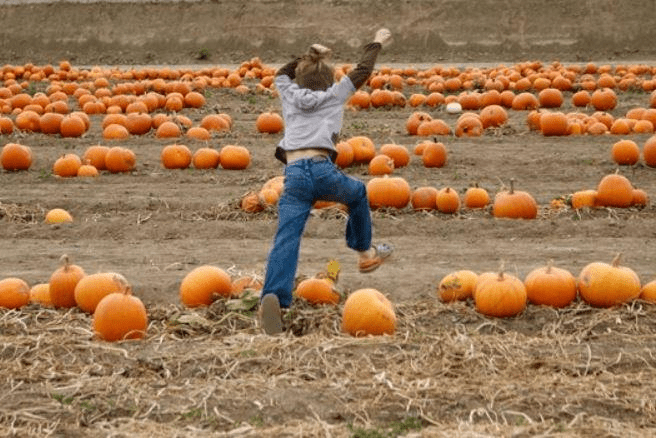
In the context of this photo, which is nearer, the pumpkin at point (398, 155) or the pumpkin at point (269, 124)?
the pumpkin at point (398, 155)

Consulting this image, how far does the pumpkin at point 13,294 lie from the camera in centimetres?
657

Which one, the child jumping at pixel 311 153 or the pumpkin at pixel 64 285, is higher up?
the child jumping at pixel 311 153

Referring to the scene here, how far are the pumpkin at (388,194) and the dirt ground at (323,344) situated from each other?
0.12m

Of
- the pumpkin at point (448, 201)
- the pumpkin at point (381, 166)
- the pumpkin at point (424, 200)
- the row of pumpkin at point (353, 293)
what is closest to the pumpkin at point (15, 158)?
the pumpkin at point (381, 166)

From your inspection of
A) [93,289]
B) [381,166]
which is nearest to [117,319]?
[93,289]

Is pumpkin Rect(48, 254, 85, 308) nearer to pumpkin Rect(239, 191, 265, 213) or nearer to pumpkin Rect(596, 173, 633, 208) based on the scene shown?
pumpkin Rect(239, 191, 265, 213)

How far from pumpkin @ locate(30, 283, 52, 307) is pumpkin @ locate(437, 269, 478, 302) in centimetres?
263

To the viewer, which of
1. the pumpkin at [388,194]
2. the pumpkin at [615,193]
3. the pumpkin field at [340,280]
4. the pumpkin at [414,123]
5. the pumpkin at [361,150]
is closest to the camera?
the pumpkin field at [340,280]

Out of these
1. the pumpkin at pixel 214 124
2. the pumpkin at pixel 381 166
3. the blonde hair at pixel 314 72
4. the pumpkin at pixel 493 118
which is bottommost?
the pumpkin at pixel 381 166

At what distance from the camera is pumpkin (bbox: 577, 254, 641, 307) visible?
6.24 m

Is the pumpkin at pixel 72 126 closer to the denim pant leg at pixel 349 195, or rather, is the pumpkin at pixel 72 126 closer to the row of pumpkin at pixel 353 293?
the row of pumpkin at pixel 353 293

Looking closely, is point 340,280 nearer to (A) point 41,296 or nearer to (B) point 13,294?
(A) point 41,296

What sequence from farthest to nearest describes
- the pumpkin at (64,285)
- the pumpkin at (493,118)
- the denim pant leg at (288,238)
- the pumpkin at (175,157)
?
the pumpkin at (493,118) < the pumpkin at (175,157) < the pumpkin at (64,285) < the denim pant leg at (288,238)

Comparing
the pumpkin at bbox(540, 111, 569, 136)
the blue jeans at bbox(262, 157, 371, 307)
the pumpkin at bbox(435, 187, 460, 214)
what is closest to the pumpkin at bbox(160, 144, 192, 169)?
the pumpkin at bbox(435, 187, 460, 214)
